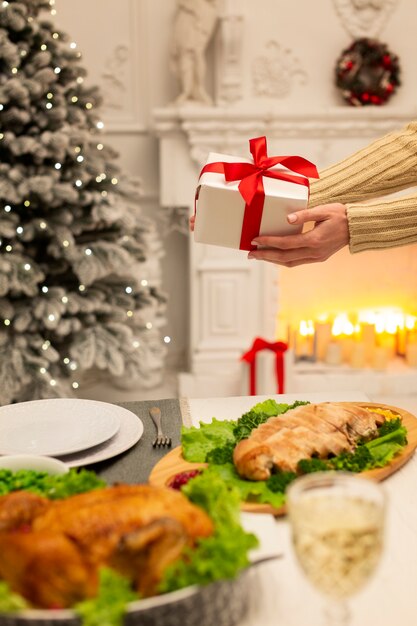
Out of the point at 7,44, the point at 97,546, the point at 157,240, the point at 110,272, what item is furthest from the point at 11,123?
the point at 97,546

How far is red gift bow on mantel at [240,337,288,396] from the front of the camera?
13.9 feet

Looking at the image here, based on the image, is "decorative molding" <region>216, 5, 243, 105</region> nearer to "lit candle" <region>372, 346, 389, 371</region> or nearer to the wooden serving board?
"lit candle" <region>372, 346, 389, 371</region>

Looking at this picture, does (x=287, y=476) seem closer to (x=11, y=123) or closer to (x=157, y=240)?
(x=11, y=123)

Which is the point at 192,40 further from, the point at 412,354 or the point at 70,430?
the point at 70,430

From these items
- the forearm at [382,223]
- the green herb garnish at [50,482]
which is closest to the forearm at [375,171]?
the forearm at [382,223]

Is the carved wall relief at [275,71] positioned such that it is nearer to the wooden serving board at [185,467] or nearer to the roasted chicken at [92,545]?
the wooden serving board at [185,467]

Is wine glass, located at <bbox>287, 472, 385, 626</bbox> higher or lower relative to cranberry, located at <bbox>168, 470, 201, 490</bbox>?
higher

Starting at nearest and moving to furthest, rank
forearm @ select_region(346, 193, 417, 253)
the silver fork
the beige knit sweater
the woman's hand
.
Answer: the silver fork
the woman's hand
forearm @ select_region(346, 193, 417, 253)
the beige knit sweater

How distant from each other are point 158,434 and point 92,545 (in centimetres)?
68

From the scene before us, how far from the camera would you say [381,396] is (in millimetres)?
4723

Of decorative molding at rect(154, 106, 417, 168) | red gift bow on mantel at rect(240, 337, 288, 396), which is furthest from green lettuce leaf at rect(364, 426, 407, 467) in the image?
decorative molding at rect(154, 106, 417, 168)

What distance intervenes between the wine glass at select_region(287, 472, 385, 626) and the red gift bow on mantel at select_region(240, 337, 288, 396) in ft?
11.4

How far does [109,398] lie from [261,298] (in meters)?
1.10

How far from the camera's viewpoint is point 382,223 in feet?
6.08
